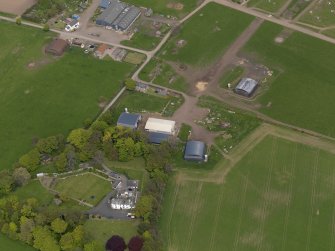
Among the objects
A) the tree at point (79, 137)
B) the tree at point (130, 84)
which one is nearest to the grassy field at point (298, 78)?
the tree at point (130, 84)

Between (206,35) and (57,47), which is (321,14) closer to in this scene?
(206,35)

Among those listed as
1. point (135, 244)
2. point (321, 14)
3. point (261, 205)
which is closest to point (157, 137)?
point (261, 205)

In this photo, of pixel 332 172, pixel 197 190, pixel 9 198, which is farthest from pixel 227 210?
pixel 9 198

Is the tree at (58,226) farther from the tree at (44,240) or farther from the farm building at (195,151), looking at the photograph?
the farm building at (195,151)

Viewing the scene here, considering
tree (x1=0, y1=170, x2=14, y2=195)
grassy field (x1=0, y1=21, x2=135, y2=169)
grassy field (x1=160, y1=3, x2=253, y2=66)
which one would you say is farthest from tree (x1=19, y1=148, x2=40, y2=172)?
grassy field (x1=160, y1=3, x2=253, y2=66)

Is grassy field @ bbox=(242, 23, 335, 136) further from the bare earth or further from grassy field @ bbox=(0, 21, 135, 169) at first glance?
the bare earth

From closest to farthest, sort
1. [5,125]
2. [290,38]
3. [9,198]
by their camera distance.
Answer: [9,198], [5,125], [290,38]

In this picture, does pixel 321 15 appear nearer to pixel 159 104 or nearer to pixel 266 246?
pixel 159 104
